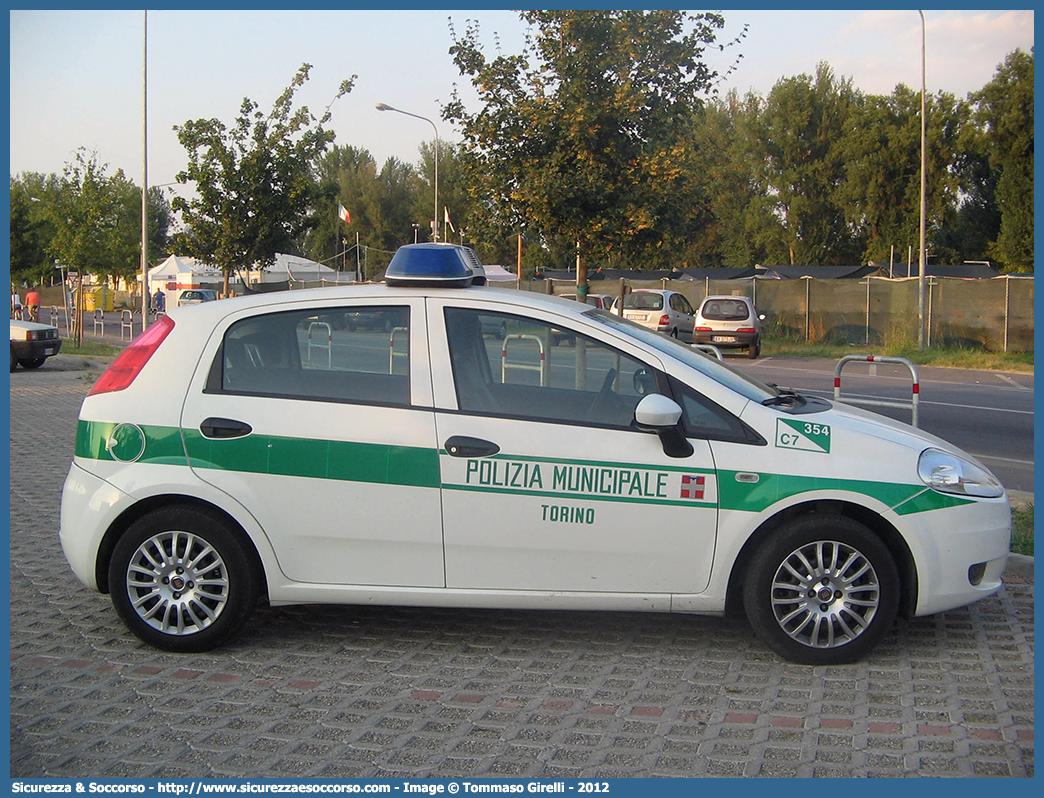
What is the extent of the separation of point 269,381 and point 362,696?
154 centimetres

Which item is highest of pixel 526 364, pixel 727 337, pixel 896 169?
pixel 896 169

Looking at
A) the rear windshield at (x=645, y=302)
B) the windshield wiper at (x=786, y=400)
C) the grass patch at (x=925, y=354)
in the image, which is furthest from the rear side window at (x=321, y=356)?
the rear windshield at (x=645, y=302)

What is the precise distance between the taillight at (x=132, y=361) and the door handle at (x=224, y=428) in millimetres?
468

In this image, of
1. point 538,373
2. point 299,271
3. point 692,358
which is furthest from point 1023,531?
point 299,271

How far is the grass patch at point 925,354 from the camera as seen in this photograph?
24281 millimetres

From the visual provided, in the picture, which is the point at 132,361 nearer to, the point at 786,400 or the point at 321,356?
the point at 321,356

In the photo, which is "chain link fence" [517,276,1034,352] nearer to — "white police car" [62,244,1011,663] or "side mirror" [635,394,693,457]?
"white police car" [62,244,1011,663]

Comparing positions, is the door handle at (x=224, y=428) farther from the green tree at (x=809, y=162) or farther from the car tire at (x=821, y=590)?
the green tree at (x=809, y=162)

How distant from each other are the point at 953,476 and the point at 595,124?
889cm

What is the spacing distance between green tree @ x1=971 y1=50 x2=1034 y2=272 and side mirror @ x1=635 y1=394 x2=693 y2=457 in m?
40.7

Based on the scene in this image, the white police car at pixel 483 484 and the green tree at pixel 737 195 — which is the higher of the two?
the green tree at pixel 737 195

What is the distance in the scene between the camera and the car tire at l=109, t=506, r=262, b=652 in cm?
472

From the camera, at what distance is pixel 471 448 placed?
461cm

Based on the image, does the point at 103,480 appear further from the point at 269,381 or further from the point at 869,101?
the point at 869,101
